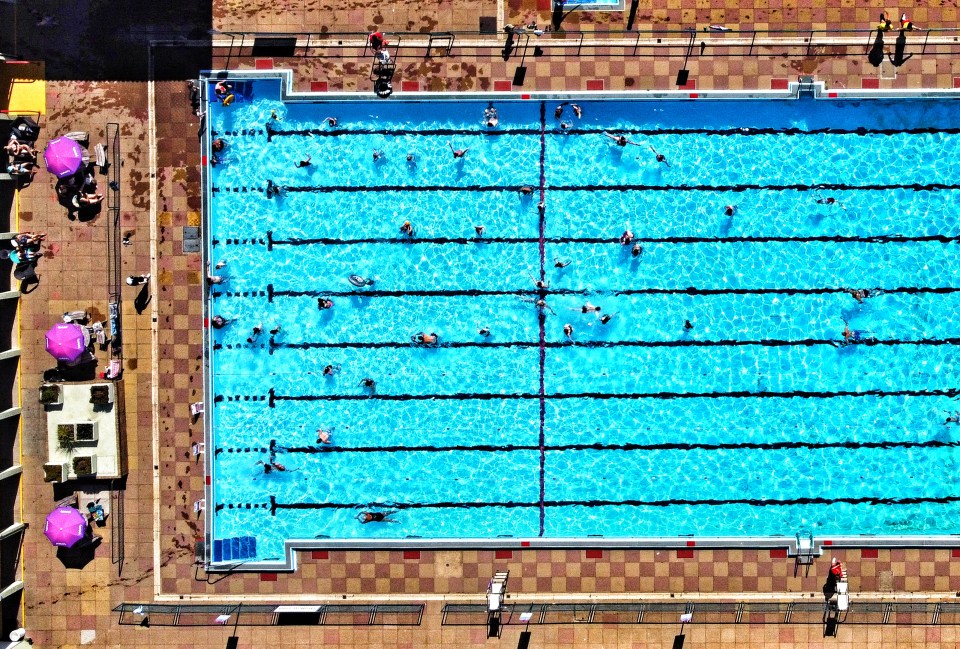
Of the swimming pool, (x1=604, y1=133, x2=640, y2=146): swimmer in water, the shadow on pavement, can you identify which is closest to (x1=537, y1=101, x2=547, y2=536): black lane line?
the swimming pool

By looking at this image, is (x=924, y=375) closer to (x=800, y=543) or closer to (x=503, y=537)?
(x=800, y=543)

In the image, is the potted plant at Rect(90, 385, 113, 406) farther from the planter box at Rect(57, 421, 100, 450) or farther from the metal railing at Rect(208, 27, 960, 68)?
the metal railing at Rect(208, 27, 960, 68)

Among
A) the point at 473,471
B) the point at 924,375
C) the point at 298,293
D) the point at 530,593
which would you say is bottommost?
the point at 530,593

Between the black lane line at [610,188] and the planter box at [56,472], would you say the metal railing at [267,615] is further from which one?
the black lane line at [610,188]

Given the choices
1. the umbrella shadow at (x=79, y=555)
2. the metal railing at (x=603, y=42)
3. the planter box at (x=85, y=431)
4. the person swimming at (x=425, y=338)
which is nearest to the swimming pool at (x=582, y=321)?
the person swimming at (x=425, y=338)

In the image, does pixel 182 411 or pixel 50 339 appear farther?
pixel 182 411

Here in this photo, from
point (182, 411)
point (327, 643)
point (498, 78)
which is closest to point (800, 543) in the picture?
point (327, 643)
